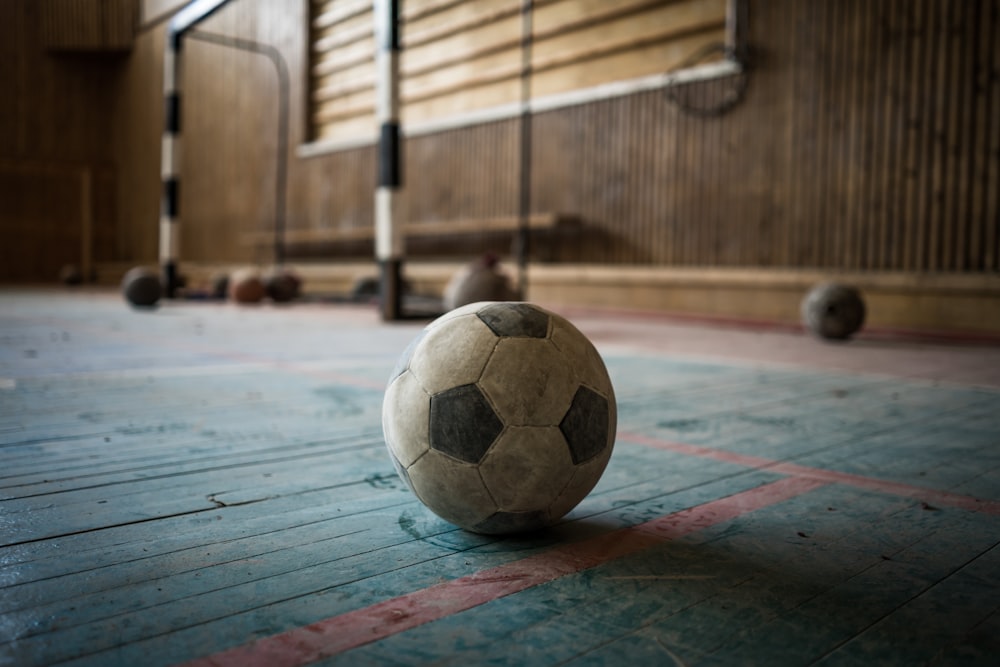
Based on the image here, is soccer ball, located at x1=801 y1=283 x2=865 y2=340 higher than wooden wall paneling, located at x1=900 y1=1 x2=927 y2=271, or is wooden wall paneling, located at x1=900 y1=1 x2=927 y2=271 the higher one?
wooden wall paneling, located at x1=900 y1=1 x2=927 y2=271

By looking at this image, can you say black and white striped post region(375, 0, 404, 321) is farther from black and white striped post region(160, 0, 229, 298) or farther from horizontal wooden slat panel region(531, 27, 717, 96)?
black and white striped post region(160, 0, 229, 298)

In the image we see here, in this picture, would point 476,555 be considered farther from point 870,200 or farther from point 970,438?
point 870,200

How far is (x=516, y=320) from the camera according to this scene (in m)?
1.88

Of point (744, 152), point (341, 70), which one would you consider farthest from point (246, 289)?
point (744, 152)

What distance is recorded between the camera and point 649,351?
6.12 meters

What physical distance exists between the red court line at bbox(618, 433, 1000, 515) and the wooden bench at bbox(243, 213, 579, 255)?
787cm

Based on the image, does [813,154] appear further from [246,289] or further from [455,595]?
[455,595]

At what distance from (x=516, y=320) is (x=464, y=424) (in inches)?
11.2

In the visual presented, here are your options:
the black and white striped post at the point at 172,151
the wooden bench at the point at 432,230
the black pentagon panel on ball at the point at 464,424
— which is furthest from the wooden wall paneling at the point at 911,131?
the black and white striped post at the point at 172,151

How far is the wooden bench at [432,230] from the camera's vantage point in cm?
1121

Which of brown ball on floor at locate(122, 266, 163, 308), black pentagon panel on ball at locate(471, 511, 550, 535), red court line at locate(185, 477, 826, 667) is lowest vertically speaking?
red court line at locate(185, 477, 826, 667)

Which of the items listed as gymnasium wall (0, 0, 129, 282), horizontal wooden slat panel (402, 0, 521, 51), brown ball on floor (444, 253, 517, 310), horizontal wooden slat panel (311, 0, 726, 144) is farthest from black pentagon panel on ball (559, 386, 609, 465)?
gymnasium wall (0, 0, 129, 282)

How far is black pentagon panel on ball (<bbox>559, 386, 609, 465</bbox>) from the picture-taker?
180cm

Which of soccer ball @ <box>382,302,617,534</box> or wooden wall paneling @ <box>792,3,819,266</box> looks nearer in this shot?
soccer ball @ <box>382,302,617,534</box>
